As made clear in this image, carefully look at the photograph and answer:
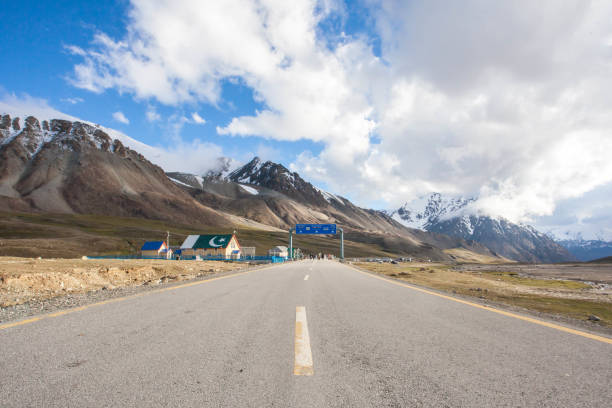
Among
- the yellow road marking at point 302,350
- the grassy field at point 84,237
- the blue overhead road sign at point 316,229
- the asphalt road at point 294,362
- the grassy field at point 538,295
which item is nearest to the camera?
the asphalt road at point 294,362

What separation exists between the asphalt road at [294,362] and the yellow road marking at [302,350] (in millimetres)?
24

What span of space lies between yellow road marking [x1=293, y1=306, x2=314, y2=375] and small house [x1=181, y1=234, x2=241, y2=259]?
76237 millimetres

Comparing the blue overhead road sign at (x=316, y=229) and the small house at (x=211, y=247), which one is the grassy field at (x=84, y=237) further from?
the blue overhead road sign at (x=316, y=229)

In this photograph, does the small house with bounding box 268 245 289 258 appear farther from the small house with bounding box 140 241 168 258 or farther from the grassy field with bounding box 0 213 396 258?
the small house with bounding box 140 241 168 258

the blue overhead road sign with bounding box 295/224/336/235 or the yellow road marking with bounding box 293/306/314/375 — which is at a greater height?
the blue overhead road sign with bounding box 295/224/336/235

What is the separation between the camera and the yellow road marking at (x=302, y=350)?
3.62 meters

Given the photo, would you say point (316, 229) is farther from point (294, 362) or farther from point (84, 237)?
point (294, 362)

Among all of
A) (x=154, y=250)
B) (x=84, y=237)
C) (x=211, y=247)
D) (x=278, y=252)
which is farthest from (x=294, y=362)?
(x=84, y=237)

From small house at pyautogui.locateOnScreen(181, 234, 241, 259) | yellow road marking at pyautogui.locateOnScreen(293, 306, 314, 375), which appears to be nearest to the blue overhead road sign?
small house at pyautogui.locateOnScreen(181, 234, 241, 259)

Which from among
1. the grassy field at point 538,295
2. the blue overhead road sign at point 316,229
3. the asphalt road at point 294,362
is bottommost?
the grassy field at point 538,295

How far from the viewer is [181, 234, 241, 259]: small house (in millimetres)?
81062

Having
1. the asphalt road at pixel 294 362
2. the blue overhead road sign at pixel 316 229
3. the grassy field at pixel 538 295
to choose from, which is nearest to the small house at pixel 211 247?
the blue overhead road sign at pixel 316 229

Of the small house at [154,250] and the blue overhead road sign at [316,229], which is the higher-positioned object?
the blue overhead road sign at [316,229]

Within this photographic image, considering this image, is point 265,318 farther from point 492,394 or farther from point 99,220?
point 99,220
